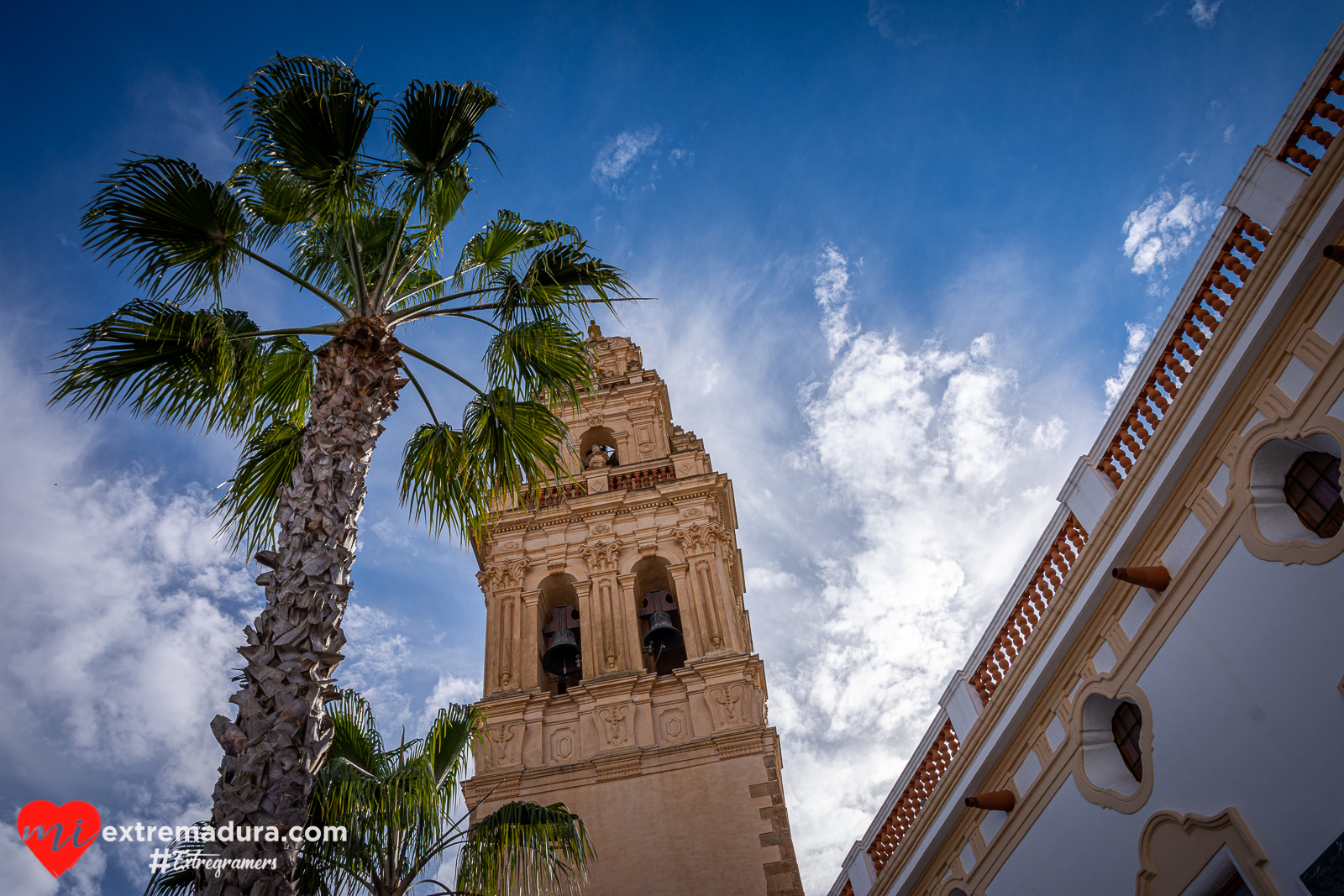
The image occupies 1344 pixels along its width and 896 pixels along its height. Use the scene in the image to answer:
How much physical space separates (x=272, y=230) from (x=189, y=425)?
Answer: 243cm

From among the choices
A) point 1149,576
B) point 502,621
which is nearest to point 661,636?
point 502,621

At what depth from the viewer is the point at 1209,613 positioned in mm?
8477

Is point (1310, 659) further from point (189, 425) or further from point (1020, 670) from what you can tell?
point (189, 425)

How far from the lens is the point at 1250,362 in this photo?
8.30 m

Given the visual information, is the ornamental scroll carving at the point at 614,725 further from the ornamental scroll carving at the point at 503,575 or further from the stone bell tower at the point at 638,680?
the ornamental scroll carving at the point at 503,575

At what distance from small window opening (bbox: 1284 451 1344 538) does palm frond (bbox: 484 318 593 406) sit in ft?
22.8

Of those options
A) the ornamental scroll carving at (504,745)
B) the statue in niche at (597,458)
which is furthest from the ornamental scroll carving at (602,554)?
the ornamental scroll carving at (504,745)

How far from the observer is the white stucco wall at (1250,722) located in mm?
7266

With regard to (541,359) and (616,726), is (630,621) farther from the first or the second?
(541,359)

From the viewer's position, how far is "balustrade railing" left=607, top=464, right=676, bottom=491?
2278 centimetres

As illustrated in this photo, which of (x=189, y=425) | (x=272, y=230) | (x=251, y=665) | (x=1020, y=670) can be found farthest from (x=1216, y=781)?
(x=272, y=230)

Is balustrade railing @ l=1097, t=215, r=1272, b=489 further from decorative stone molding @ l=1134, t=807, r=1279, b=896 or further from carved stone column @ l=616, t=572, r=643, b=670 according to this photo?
carved stone column @ l=616, t=572, r=643, b=670

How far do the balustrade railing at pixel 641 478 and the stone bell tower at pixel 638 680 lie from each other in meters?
0.04

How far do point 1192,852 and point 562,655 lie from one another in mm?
13672
